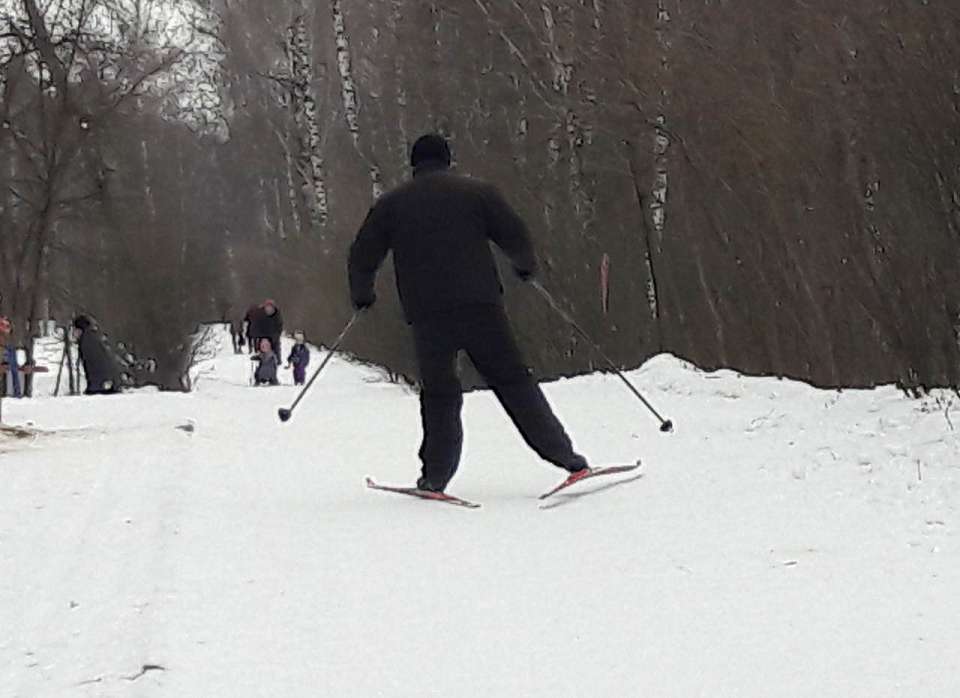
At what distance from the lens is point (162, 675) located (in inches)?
143

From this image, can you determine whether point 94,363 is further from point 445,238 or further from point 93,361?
point 445,238

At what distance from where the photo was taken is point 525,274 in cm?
661

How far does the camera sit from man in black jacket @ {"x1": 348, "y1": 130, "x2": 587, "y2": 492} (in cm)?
648

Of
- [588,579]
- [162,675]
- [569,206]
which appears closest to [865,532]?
[588,579]

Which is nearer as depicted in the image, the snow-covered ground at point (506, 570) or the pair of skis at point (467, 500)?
the snow-covered ground at point (506, 570)

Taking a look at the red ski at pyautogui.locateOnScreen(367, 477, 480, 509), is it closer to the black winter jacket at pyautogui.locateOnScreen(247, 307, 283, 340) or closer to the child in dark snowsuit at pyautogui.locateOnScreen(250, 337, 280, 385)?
the child in dark snowsuit at pyautogui.locateOnScreen(250, 337, 280, 385)

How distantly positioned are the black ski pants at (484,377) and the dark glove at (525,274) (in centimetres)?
20

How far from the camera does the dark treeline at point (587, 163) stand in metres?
8.51

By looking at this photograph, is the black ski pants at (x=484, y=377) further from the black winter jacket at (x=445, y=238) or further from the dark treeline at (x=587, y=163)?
the dark treeline at (x=587, y=163)

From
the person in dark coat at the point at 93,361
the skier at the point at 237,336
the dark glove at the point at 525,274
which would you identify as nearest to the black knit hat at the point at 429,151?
the dark glove at the point at 525,274

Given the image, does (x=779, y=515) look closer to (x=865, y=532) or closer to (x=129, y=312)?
(x=865, y=532)

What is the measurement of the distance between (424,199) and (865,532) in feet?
8.56

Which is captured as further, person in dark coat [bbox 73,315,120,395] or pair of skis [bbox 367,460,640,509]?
person in dark coat [bbox 73,315,120,395]

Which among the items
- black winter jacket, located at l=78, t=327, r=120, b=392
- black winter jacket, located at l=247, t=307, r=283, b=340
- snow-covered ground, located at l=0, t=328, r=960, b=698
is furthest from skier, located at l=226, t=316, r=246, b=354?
snow-covered ground, located at l=0, t=328, r=960, b=698
